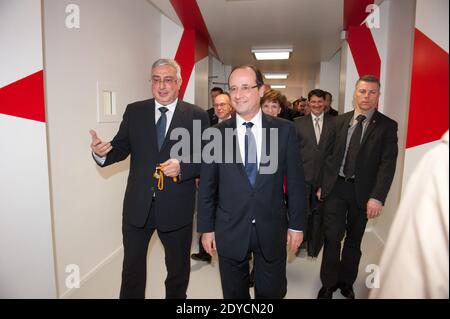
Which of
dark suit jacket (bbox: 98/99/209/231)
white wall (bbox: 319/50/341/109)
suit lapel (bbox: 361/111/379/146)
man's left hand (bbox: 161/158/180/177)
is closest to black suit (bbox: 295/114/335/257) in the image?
suit lapel (bbox: 361/111/379/146)

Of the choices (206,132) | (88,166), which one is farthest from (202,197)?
(88,166)

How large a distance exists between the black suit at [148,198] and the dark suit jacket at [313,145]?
1180mm

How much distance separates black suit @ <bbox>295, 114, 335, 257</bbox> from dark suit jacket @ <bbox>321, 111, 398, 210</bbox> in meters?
0.19

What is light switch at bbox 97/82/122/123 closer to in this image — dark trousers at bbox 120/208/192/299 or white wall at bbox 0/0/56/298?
white wall at bbox 0/0/56/298

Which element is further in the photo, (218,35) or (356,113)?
(218,35)

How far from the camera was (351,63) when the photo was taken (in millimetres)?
4594

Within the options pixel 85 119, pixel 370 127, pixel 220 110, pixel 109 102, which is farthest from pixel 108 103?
pixel 370 127

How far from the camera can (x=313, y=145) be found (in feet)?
10.3

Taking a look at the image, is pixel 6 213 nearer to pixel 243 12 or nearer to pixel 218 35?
pixel 243 12

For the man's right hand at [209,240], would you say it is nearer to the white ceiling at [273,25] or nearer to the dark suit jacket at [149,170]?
the dark suit jacket at [149,170]

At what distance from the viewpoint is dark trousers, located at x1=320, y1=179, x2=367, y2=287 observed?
2.59 meters

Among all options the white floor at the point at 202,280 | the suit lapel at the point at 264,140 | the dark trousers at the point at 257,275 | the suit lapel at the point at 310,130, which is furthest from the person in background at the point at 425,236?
the suit lapel at the point at 310,130

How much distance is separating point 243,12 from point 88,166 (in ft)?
9.66

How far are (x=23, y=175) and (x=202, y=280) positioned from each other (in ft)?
5.94
